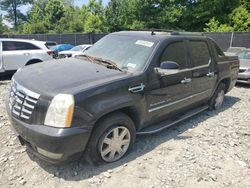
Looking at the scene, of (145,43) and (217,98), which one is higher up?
(145,43)

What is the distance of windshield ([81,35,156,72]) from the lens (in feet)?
13.0

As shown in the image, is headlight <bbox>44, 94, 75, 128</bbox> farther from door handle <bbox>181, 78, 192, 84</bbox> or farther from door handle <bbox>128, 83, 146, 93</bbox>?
door handle <bbox>181, 78, 192, 84</bbox>

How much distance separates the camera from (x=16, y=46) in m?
9.12

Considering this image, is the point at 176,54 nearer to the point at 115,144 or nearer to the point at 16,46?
the point at 115,144

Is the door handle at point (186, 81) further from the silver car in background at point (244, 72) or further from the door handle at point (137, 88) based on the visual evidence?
the silver car in background at point (244, 72)

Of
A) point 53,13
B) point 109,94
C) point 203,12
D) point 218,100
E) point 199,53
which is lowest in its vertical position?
point 218,100

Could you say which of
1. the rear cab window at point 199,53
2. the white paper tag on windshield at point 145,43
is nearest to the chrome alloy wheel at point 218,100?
the rear cab window at point 199,53

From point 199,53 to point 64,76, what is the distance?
112 inches

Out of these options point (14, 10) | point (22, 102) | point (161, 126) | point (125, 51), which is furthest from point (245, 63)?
point (14, 10)

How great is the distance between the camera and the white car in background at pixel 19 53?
28.8ft

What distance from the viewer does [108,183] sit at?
130 inches

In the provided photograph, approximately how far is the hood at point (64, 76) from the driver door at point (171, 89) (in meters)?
0.64

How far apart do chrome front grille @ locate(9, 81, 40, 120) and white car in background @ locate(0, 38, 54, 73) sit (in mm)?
5887

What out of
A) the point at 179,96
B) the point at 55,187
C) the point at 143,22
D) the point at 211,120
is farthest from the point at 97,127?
the point at 143,22
